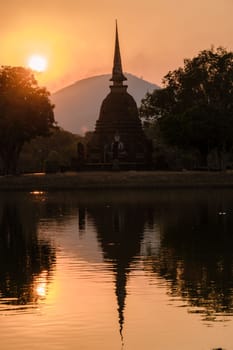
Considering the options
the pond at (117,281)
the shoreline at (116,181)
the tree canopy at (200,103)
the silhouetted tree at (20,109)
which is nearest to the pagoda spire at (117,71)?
the tree canopy at (200,103)

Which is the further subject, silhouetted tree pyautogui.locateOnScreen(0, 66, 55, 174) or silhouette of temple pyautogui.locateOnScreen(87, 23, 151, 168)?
A: silhouette of temple pyautogui.locateOnScreen(87, 23, 151, 168)

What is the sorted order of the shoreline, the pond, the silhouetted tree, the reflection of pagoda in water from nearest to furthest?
the pond → the reflection of pagoda in water → the shoreline → the silhouetted tree

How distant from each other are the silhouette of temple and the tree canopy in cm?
581

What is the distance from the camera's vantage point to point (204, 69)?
359 ft

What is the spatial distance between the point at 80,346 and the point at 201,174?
249 feet

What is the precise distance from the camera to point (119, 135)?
391 ft

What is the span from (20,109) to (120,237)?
206 feet

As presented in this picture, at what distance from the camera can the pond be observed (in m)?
22.0

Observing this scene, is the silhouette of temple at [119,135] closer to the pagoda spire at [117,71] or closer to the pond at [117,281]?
the pagoda spire at [117,71]

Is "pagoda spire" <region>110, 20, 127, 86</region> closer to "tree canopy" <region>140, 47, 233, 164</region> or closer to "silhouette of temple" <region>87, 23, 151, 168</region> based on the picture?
"silhouette of temple" <region>87, 23, 151, 168</region>

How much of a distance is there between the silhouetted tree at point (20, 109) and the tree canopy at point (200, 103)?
1291 centimetres

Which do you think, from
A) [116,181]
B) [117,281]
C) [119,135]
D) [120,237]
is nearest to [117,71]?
[119,135]

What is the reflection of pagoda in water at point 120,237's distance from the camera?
29.4 m

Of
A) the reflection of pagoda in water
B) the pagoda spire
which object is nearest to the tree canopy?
the pagoda spire
